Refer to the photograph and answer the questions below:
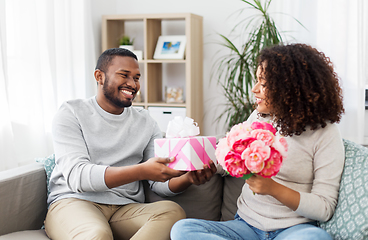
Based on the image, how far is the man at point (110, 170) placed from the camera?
1.49 meters

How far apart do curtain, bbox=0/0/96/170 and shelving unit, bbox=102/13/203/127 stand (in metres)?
0.49

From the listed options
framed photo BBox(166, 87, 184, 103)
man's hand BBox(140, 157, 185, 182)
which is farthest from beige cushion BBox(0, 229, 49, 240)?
framed photo BBox(166, 87, 184, 103)

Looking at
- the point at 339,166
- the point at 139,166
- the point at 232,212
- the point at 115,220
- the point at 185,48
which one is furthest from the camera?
the point at 185,48

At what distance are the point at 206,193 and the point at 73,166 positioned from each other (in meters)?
0.68

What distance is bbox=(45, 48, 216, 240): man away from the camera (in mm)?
1494

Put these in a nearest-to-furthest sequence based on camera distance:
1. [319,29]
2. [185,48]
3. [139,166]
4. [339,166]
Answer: [339,166]
[139,166]
[319,29]
[185,48]

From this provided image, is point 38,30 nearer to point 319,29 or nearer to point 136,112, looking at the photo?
point 136,112

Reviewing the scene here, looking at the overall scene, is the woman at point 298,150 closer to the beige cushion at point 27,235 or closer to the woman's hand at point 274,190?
the woman's hand at point 274,190

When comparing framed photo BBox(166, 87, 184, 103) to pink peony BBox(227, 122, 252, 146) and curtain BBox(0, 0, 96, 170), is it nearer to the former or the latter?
curtain BBox(0, 0, 96, 170)

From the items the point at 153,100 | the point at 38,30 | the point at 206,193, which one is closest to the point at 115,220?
the point at 206,193

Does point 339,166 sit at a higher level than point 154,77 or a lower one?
lower

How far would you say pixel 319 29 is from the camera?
119 inches

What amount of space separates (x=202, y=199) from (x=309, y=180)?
0.64 metres

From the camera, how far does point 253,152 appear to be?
43.8 inches
